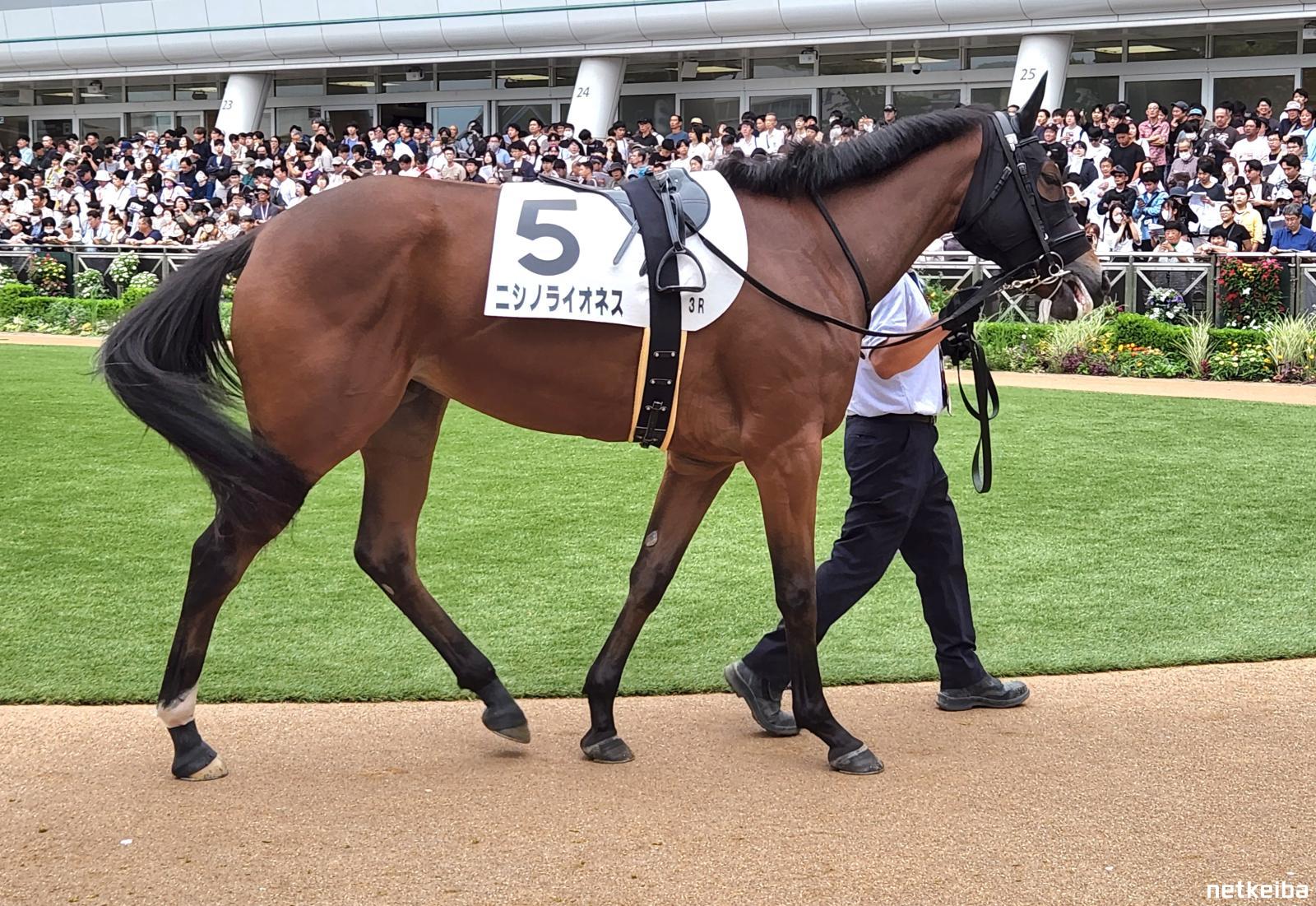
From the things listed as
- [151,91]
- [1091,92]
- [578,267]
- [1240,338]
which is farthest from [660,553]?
[151,91]

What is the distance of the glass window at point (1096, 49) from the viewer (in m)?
19.4

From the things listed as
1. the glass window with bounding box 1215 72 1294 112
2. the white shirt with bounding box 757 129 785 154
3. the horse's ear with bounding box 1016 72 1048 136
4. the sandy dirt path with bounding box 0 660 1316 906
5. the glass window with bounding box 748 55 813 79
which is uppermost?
the glass window with bounding box 748 55 813 79

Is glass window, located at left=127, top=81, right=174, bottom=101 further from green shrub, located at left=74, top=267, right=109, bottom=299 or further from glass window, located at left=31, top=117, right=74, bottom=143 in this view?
green shrub, located at left=74, top=267, right=109, bottom=299

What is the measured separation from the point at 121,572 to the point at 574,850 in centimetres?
315

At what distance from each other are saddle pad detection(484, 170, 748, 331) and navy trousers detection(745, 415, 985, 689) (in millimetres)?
715

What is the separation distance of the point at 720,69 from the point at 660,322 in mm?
20415

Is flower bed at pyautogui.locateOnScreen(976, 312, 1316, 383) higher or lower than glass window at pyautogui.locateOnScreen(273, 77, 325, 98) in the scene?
lower

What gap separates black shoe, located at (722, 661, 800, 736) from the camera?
149 inches

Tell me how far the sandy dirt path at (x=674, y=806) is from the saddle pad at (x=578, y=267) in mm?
1126

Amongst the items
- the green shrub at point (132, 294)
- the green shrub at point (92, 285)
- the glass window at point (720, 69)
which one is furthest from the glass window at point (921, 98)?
the green shrub at point (92, 285)

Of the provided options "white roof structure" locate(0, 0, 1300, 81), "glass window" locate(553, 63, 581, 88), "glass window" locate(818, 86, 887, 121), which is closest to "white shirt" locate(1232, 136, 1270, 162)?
"white roof structure" locate(0, 0, 1300, 81)

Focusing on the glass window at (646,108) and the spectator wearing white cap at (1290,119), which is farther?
A: the glass window at (646,108)

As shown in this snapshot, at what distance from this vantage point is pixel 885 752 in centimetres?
360

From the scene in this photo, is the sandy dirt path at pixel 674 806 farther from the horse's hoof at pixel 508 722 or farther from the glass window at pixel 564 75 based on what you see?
the glass window at pixel 564 75
